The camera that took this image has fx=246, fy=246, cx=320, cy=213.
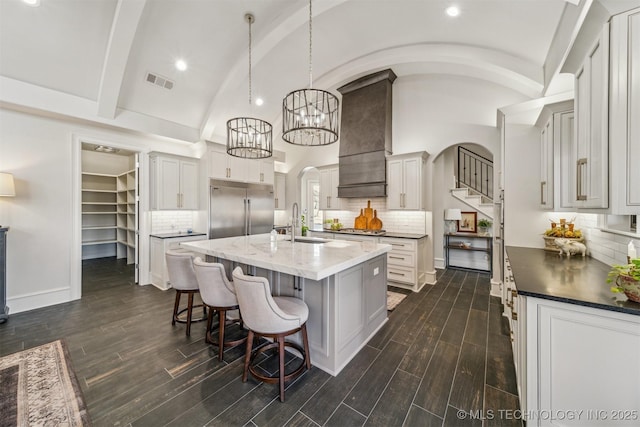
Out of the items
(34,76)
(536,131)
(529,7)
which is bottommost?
(536,131)

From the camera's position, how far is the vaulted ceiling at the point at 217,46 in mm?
2955

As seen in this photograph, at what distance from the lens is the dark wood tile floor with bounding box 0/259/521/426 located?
1.68 metres

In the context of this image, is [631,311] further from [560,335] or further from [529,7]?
[529,7]

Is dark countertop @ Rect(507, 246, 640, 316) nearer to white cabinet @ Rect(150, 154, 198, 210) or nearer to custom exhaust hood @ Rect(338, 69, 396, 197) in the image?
custom exhaust hood @ Rect(338, 69, 396, 197)

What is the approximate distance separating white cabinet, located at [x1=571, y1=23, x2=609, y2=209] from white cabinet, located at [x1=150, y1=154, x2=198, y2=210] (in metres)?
5.53

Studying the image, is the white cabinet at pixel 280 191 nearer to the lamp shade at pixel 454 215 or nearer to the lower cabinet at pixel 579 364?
the lamp shade at pixel 454 215

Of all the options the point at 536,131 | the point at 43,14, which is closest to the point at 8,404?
the point at 43,14

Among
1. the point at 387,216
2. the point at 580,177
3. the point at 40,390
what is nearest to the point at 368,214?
the point at 387,216

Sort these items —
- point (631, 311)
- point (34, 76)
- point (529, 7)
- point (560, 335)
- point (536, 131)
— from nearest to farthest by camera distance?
point (631, 311)
point (560, 335)
point (529, 7)
point (536, 131)
point (34, 76)

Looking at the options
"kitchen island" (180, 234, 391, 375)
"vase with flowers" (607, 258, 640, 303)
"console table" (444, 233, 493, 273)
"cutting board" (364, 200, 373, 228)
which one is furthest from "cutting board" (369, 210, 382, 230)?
"vase with flowers" (607, 258, 640, 303)

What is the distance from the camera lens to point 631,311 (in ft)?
3.77

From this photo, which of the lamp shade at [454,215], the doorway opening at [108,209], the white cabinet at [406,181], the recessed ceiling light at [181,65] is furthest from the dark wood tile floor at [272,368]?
the recessed ceiling light at [181,65]

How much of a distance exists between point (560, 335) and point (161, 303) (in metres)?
4.40

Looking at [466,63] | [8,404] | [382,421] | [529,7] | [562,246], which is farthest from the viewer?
[466,63]
